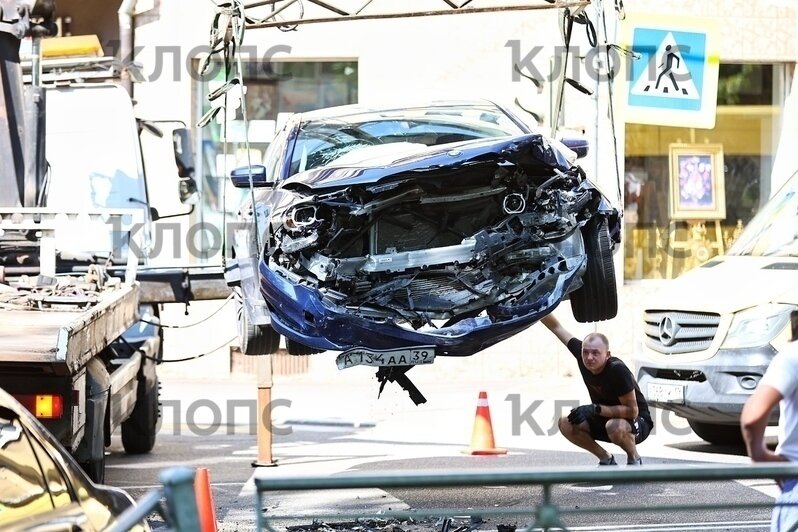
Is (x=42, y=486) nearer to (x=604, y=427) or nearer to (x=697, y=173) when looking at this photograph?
(x=604, y=427)

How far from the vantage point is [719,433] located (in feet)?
40.9

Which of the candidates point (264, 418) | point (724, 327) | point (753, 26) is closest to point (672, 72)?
point (753, 26)

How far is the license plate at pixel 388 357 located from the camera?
8570 millimetres

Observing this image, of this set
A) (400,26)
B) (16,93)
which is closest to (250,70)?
(400,26)

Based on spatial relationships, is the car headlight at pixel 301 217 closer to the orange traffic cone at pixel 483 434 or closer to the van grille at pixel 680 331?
the orange traffic cone at pixel 483 434

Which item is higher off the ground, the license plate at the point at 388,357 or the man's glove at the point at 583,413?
the license plate at the point at 388,357

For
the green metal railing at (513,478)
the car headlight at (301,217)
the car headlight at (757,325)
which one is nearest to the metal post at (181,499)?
the green metal railing at (513,478)

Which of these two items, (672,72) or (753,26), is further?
(753,26)

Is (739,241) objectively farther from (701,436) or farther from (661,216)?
(661,216)

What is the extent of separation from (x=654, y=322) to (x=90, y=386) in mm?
4983

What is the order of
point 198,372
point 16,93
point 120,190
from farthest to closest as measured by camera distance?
point 198,372 → point 120,190 → point 16,93

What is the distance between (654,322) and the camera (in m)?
12.2

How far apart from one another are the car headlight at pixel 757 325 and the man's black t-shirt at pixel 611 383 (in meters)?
1.02

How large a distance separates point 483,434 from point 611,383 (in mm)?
1712
